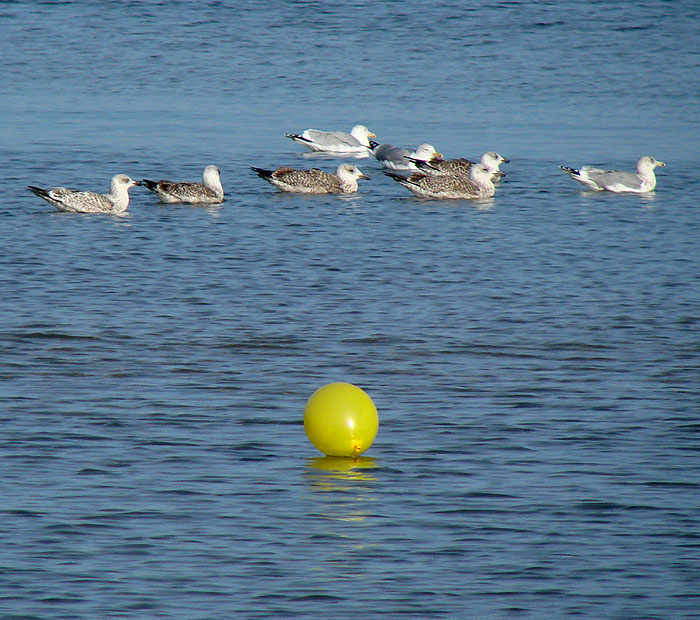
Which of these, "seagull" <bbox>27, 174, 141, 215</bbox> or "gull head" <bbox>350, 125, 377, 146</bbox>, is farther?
"gull head" <bbox>350, 125, 377, 146</bbox>

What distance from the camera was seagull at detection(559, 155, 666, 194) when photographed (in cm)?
2450

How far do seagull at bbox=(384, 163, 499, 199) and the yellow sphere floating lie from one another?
14.5 meters

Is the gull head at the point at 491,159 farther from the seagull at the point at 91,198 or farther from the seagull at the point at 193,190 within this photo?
the seagull at the point at 91,198

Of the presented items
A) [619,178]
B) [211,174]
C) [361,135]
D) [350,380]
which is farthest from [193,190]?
[350,380]

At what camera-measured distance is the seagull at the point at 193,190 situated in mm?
22578

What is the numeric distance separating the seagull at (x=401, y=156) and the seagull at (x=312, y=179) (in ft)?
5.26

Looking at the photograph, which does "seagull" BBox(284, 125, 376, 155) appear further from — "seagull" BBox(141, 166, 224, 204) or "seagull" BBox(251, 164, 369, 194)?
"seagull" BBox(141, 166, 224, 204)

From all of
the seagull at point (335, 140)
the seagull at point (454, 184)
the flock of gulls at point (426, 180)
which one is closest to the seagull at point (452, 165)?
the flock of gulls at point (426, 180)

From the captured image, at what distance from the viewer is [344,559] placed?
317 inches

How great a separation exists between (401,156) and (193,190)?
17.6ft

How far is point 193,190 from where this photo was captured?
22.6 meters

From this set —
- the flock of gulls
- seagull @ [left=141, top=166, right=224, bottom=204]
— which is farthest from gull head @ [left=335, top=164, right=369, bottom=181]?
seagull @ [left=141, top=166, right=224, bottom=204]

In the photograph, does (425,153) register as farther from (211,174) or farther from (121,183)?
(121,183)

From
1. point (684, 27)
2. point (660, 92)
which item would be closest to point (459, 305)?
point (660, 92)
